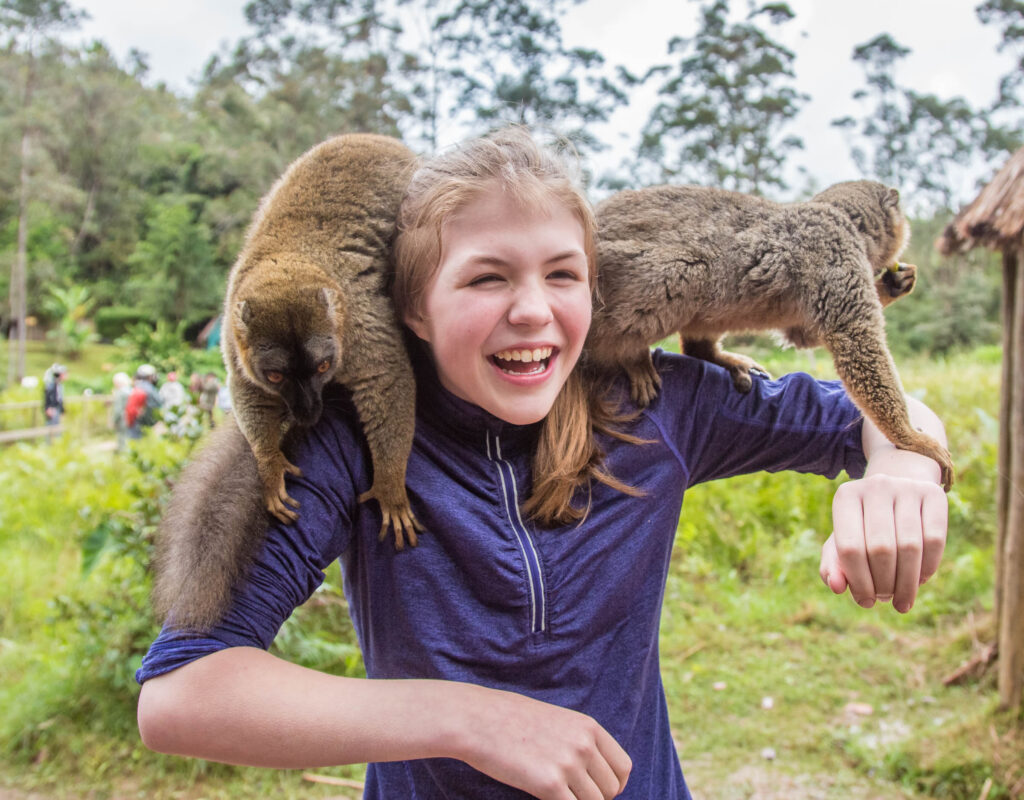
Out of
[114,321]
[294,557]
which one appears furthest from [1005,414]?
[114,321]

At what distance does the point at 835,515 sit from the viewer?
1.15 m

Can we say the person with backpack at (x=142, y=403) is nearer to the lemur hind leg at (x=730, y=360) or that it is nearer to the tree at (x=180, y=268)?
the lemur hind leg at (x=730, y=360)

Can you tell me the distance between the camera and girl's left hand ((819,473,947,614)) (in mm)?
1086

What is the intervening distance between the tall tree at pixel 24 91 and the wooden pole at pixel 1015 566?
23806 mm

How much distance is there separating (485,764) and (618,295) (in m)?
1.24

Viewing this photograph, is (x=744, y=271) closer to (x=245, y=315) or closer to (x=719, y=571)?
(x=245, y=315)

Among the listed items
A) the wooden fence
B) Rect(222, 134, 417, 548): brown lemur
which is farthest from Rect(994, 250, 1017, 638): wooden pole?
the wooden fence

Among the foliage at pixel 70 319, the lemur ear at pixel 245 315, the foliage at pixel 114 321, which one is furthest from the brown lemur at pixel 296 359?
the foliage at pixel 114 321

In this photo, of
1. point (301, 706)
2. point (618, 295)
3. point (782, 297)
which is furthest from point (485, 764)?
point (782, 297)

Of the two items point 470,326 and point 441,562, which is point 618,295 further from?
point 441,562

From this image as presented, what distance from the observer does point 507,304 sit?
4.07 ft

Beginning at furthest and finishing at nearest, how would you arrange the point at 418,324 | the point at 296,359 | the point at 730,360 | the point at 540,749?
1. the point at 730,360
2. the point at 296,359
3. the point at 418,324
4. the point at 540,749

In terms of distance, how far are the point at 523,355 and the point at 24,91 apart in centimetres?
2995

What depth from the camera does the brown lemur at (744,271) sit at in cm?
186
